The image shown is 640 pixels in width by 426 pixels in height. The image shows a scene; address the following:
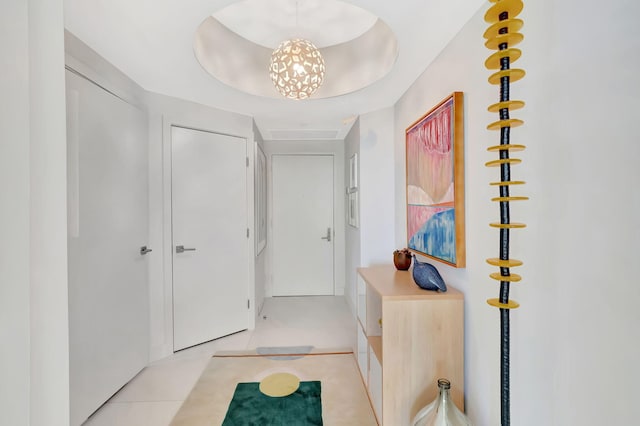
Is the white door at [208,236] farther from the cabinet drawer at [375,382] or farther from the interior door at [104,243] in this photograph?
the cabinet drawer at [375,382]

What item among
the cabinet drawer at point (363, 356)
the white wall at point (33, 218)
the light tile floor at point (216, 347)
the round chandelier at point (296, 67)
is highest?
the round chandelier at point (296, 67)

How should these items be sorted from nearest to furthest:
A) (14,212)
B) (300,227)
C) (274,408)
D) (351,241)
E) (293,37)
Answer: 1. (14,212)
2. (274,408)
3. (293,37)
4. (351,241)
5. (300,227)

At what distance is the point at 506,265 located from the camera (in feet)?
2.40

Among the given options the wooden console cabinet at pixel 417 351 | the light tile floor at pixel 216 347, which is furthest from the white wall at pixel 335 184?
the wooden console cabinet at pixel 417 351

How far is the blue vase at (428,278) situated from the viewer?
1524 mm

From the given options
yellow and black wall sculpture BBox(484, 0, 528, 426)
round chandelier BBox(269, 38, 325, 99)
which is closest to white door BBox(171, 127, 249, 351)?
round chandelier BBox(269, 38, 325, 99)

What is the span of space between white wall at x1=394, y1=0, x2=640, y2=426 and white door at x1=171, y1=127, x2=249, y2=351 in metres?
2.27

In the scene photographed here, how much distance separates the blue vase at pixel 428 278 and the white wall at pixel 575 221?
0.27m

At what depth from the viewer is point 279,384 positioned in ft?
6.75

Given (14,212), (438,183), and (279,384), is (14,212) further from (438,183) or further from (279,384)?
(279,384)

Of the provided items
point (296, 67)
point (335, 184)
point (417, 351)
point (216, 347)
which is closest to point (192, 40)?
point (296, 67)

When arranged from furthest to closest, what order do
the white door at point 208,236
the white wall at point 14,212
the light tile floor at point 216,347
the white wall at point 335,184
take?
the white wall at point 335,184 < the white door at point 208,236 < the light tile floor at point 216,347 < the white wall at point 14,212

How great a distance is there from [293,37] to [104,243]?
6.42 ft

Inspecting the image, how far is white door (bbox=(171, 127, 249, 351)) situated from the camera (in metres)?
2.59
